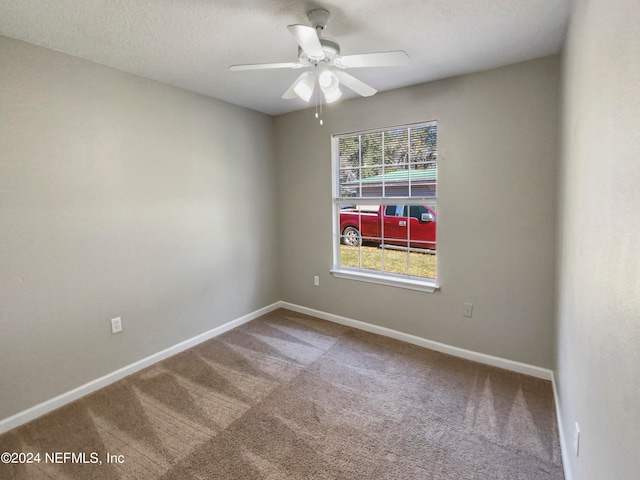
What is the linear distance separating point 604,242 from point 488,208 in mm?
1715

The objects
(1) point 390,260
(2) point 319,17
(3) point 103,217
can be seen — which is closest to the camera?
(2) point 319,17

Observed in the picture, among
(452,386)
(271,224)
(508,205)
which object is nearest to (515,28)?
(508,205)

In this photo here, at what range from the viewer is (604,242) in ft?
3.28

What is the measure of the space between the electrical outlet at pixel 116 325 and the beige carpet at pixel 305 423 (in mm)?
420

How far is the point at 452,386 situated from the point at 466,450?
2.05ft

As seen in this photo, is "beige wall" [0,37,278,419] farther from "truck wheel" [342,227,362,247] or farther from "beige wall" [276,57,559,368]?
"beige wall" [276,57,559,368]

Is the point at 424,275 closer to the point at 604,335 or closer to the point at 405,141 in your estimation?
the point at 405,141

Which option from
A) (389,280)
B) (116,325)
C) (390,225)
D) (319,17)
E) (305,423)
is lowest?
(305,423)

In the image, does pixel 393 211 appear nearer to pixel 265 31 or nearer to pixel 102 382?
pixel 265 31

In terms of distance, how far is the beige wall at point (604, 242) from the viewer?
75 centimetres

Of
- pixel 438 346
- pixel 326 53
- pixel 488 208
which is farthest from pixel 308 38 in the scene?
pixel 438 346

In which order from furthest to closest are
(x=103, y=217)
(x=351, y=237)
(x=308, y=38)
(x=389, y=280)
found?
(x=351, y=237), (x=389, y=280), (x=103, y=217), (x=308, y=38)

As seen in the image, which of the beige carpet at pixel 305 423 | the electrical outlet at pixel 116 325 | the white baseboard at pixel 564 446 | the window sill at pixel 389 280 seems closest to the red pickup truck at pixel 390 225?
the window sill at pixel 389 280

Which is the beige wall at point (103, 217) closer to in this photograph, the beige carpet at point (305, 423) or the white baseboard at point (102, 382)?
the white baseboard at point (102, 382)
